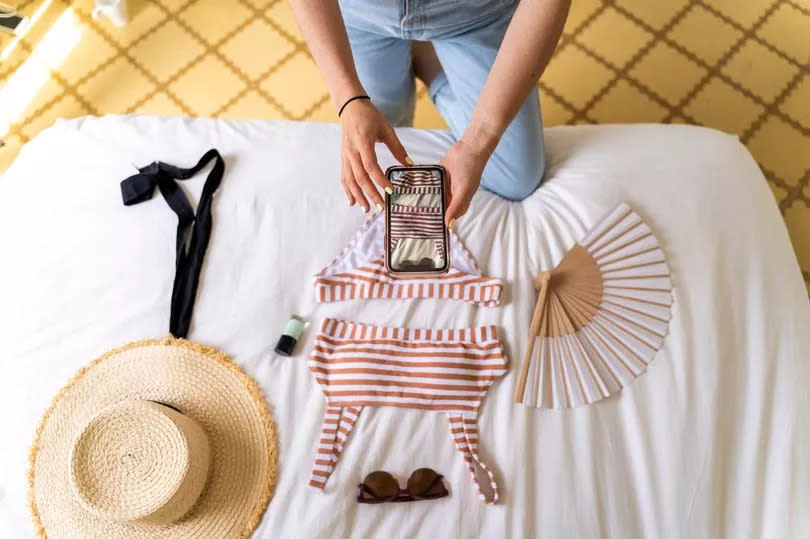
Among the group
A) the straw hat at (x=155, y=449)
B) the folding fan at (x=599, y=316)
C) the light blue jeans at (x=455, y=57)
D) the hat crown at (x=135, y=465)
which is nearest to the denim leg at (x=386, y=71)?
the light blue jeans at (x=455, y=57)

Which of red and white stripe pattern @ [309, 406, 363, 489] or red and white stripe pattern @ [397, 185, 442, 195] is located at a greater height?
red and white stripe pattern @ [397, 185, 442, 195]

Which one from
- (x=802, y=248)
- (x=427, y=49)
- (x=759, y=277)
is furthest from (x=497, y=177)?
(x=802, y=248)

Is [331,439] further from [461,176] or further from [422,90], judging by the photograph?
[422,90]

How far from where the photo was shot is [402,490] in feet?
2.71

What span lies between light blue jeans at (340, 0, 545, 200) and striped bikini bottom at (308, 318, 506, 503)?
33 centimetres

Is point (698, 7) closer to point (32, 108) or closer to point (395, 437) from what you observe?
point (395, 437)

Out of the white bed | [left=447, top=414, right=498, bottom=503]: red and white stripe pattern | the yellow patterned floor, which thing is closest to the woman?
the white bed

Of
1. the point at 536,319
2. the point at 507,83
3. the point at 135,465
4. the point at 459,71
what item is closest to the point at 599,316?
the point at 536,319

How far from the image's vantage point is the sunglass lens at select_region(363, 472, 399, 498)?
2.68ft

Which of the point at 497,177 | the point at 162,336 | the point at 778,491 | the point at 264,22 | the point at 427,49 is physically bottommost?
the point at 778,491

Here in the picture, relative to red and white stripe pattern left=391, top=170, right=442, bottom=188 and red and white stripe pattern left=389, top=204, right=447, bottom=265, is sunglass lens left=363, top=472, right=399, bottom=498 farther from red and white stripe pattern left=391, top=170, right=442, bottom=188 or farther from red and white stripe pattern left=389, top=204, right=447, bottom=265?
red and white stripe pattern left=391, top=170, right=442, bottom=188

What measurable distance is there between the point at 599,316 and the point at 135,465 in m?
0.77

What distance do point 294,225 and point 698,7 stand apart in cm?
136

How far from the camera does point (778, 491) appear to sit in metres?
0.85
